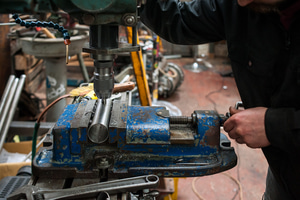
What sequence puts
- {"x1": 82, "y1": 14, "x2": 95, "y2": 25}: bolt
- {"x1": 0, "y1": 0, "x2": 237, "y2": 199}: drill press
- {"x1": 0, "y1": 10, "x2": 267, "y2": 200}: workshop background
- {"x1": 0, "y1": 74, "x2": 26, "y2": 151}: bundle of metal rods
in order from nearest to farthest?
1. {"x1": 82, "y1": 14, "x2": 95, "y2": 25}: bolt
2. {"x1": 0, "y1": 0, "x2": 237, "y2": 199}: drill press
3. {"x1": 0, "y1": 74, "x2": 26, "y2": 151}: bundle of metal rods
4. {"x1": 0, "y1": 10, "x2": 267, "y2": 200}: workshop background

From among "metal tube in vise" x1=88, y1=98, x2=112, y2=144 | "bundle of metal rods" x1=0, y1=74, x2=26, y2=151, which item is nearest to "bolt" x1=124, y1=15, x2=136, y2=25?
"metal tube in vise" x1=88, y1=98, x2=112, y2=144

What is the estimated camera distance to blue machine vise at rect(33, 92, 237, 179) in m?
0.87

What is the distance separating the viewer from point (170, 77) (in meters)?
3.47

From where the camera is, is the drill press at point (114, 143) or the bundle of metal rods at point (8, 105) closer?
the drill press at point (114, 143)

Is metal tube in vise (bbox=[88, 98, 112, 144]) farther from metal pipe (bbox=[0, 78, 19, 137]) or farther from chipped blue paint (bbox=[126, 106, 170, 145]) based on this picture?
metal pipe (bbox=[0, 78, 19, 137])

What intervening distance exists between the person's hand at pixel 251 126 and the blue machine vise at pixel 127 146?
0.12 meters

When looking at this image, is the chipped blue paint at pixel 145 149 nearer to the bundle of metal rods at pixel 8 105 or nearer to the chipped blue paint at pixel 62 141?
the chipped blue paint at pixel 62 141

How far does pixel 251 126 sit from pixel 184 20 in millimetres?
512

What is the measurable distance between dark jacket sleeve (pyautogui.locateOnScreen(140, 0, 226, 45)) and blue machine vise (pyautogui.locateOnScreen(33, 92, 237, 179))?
332 mm

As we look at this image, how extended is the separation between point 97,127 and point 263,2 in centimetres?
Answer: 61

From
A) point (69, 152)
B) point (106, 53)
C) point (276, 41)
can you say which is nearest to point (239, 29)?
point (276, 41)

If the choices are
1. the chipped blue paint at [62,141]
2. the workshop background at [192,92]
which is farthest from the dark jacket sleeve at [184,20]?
the workshop background at [192,92]

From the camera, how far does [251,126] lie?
0.81m

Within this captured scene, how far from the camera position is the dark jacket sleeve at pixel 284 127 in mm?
736
